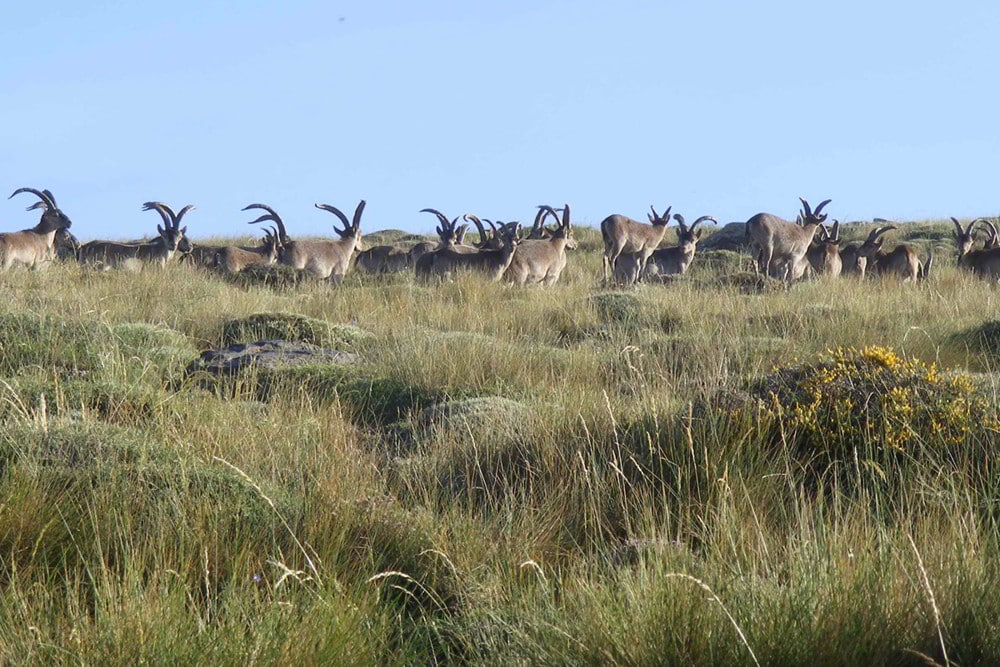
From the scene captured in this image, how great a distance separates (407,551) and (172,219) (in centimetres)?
2214

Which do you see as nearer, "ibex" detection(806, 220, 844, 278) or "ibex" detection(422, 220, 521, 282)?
"ibex" detection(422, 220, 521, 282)

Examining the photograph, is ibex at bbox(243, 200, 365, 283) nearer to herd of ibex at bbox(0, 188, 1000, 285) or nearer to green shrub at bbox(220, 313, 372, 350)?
herd of ibex at bbox(0, 188, 1000, 285)

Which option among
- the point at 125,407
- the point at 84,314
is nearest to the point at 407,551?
the point at 125,407

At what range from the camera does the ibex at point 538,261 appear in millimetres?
24311

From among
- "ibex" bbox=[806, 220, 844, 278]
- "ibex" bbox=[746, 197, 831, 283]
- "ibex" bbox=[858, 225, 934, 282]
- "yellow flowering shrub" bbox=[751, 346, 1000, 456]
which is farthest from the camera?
"ibex" bbox=[806, 220, 844, 278]

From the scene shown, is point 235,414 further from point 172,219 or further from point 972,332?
point 172,219

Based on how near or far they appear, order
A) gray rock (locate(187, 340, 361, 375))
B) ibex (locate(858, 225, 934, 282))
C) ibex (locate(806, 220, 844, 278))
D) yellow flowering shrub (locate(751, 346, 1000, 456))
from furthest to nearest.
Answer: ibex (locate(806, 220, 844, 278)) → ibex (locate(858, 225, 934, 282)) → gray rock (locate(187, 340, 361, 375)) → yellow flowering shrub (locate(751, 346, 1000, 456))

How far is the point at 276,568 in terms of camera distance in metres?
4.81

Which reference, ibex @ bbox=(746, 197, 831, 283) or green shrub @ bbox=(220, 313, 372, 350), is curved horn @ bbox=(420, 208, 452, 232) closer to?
ibex @ bbox=(746, 197, 831, 283)

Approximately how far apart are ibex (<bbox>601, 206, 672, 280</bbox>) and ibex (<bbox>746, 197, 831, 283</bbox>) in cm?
305

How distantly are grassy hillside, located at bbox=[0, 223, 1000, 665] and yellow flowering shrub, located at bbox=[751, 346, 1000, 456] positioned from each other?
23 mm

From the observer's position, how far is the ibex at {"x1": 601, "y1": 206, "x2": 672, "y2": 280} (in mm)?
28469

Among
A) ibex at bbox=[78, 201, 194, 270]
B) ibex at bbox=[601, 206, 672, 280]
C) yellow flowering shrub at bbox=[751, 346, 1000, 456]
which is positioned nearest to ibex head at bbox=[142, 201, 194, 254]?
ibex at bbox=[78, 201, 194, 270]

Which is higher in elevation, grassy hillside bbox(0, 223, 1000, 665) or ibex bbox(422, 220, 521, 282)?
ibex bbox(422, 220, 521, 282)
